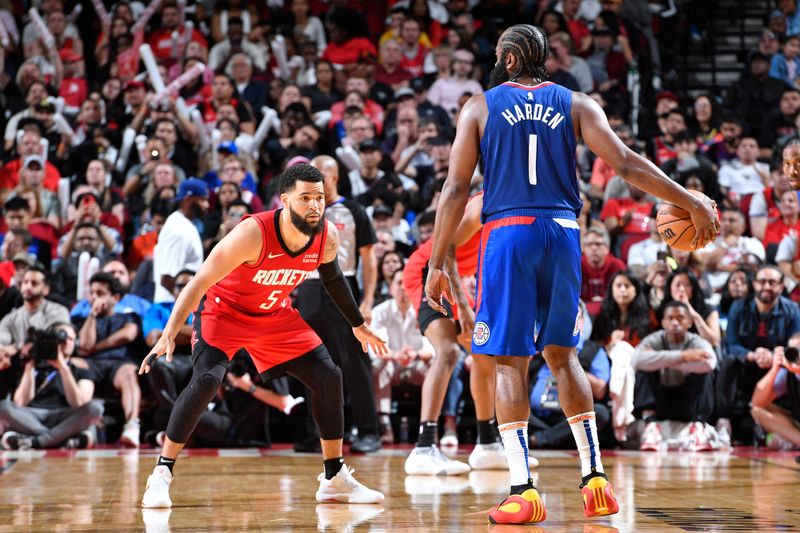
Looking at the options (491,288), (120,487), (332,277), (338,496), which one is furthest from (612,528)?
(120,487)

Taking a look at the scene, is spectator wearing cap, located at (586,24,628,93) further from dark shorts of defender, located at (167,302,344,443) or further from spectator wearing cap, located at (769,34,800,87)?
dark shorts of defender, located at (167,302,344,443)

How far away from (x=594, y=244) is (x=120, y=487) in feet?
16.9

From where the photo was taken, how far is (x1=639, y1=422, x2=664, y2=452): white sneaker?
28.7 feet

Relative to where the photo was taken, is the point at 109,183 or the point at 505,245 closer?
the point at 505,245

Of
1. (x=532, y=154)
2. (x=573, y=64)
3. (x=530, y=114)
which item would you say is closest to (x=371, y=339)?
(x=532, y=154)

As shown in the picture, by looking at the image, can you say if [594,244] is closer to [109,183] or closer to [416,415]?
[416,415]

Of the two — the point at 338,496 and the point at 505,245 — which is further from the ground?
the point at 505,245

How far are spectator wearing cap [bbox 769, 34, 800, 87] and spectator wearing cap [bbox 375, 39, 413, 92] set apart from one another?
4.38m

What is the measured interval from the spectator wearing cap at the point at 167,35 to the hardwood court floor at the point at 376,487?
268 inches

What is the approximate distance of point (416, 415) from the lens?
9.56 m

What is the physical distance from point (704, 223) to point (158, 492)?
8.74 ft

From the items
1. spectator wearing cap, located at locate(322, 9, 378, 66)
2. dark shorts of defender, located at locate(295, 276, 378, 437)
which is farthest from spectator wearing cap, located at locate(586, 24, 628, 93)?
dark shorts of defender, located at locate(295, 276, 378, 437)

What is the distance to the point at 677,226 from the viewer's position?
15.2 ft

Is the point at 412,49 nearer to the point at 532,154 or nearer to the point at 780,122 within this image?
the point at 780,122
